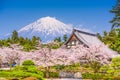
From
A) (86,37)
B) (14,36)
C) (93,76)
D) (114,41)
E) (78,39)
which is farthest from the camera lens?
(14,36)

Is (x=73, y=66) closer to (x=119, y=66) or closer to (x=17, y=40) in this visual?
(x=119, y=66)

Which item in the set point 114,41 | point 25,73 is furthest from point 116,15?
point 25,73

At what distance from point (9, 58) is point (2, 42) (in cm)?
3005

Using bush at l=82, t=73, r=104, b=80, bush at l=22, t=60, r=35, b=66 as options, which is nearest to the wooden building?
bush at l=22, t=60, r=35, b=66

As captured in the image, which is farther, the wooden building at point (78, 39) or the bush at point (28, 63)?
the wooden building at point (78, 39)

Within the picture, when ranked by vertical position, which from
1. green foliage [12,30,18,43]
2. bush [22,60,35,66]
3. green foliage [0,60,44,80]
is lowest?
green foliage [0,60,44,80]

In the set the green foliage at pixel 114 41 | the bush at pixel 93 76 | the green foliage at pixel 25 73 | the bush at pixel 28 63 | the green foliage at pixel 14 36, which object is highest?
the green foliage at pixel 14 36

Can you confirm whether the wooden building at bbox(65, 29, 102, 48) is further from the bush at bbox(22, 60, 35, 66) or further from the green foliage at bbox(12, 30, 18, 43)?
the green foliage at bbox(12, 30, 18, 43)

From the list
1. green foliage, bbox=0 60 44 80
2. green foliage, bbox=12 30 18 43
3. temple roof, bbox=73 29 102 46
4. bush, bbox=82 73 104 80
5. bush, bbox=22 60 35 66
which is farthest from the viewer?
green foliage, bbox=12 30 18 43

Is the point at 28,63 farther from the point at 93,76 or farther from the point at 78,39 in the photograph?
the point at 78,39

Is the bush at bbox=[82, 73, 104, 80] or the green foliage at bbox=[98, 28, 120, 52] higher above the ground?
the green foliage at bbox=[98, 28, 120, 52]

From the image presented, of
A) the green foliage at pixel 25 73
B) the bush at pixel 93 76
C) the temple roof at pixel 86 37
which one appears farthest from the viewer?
the temple roof at pixel 86 37

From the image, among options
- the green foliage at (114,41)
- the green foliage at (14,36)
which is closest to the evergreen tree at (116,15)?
the green foliage at (114,41)

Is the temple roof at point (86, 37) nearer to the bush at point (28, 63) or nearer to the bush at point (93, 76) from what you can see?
the bush at point (28, 63)
